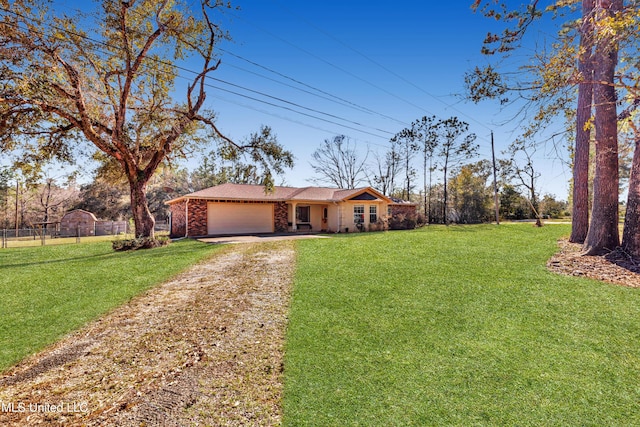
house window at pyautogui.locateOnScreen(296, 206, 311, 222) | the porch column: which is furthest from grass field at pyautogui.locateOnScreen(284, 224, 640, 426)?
house window at pyautogui.locateOnScreen(296, 206, 311, 222)

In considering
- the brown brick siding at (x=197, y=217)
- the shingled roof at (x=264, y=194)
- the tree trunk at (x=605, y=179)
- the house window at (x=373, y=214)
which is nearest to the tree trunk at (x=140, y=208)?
the shingled roof at (x=264, y=194)

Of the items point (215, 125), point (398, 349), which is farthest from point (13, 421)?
point (215, 125)

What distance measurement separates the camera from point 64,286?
6430 mm

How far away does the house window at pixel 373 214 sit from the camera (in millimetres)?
19438

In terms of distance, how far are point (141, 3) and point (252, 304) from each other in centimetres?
1272

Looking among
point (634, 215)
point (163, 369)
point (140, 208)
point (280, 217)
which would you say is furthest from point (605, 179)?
point (140, 208)

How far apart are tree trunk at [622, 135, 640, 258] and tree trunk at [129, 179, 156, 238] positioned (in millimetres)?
15531

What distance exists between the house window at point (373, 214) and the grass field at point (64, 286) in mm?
11666

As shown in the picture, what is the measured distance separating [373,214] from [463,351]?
53.9ft

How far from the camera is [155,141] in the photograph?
12430 mm

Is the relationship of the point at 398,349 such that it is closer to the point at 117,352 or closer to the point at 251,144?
the point at 117,352

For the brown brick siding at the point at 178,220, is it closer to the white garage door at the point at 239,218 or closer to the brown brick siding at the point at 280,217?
the white garage door at the point at 239,218

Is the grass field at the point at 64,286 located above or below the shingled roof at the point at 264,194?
below

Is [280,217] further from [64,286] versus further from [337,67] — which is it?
[64,286]
